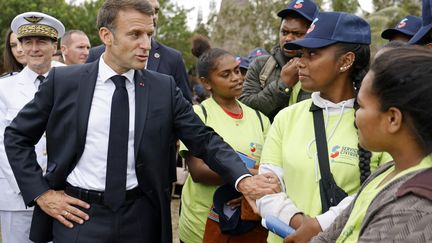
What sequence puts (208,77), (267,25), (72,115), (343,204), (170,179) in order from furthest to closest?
(267,25), (208,77), (170,179), (72,115), (343,204)

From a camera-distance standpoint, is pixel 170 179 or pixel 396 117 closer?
pixel 396 117

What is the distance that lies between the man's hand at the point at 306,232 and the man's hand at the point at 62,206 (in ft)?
3.80

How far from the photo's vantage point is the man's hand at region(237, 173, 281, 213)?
9.37 feet

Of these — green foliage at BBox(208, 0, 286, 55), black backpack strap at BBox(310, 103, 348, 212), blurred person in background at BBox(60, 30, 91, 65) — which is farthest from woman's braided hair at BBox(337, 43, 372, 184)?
green foliage at BBox(208, 0, 286, 55)

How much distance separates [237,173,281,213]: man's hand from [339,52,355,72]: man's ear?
2.14 feet

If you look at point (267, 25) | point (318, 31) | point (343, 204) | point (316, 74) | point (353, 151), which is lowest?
point (267, 25)

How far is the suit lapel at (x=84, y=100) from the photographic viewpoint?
9.87 ft

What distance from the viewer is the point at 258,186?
2.93m

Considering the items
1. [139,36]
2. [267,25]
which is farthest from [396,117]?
[267,25]

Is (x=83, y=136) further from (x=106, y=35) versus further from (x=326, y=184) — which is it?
(x=326, y=184)

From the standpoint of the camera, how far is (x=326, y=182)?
264 centimetres

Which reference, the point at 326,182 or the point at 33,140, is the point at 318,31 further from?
the point at 33,140

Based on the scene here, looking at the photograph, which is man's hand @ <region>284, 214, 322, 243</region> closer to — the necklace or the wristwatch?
the wristwatch

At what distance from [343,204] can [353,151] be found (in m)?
0.27
